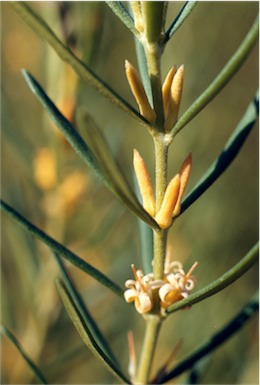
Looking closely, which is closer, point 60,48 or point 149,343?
point 60,48

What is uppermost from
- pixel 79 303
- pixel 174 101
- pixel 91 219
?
pixel 174 101

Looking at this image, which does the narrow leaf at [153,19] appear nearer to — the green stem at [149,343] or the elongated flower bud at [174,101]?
the elongated flower bud at [174,101]

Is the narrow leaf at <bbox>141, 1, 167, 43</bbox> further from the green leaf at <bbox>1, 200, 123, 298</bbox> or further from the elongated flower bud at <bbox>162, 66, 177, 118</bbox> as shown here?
the green leaf at <bbox>1, 200, 123, 298</bbox>

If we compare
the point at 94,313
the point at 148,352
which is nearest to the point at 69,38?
the point at 148,352

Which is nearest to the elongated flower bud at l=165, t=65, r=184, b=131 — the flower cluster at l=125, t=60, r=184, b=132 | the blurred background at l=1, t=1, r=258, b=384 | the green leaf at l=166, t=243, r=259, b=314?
the flower cluster at l=125, t=60, r=184, b=132

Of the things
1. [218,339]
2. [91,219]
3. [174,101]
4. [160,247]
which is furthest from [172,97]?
[91,219]

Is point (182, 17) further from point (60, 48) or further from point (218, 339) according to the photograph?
point (218, 339)

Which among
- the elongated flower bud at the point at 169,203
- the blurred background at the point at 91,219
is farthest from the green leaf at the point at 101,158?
the blurred background at the point at 91,219
